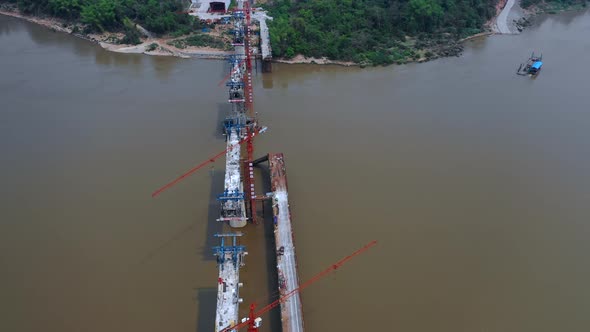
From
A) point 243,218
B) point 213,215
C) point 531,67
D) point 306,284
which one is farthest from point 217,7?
point 306,284

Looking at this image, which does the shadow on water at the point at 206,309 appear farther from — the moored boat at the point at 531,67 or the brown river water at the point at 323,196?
the moored boat at the point at 531,67

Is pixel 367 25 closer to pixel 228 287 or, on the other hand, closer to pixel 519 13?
pixel 519 13

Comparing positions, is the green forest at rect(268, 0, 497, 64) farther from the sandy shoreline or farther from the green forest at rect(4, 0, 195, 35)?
the green forest at rect(4, 0, 195, 35)

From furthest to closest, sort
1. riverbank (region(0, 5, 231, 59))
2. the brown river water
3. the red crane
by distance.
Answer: riverbank (region(0, 5, 231, 59)), the brown river water, the red crane

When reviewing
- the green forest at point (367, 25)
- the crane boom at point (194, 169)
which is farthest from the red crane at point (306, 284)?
the green forest at point (367, 25)

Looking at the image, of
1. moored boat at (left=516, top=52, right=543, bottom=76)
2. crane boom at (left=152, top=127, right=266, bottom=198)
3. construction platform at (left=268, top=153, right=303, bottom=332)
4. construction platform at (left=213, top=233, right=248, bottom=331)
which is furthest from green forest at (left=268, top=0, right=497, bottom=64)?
construction platform at (left=213, top=233, right=248, bottom=331)

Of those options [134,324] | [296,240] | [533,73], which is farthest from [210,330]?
[533,73]
